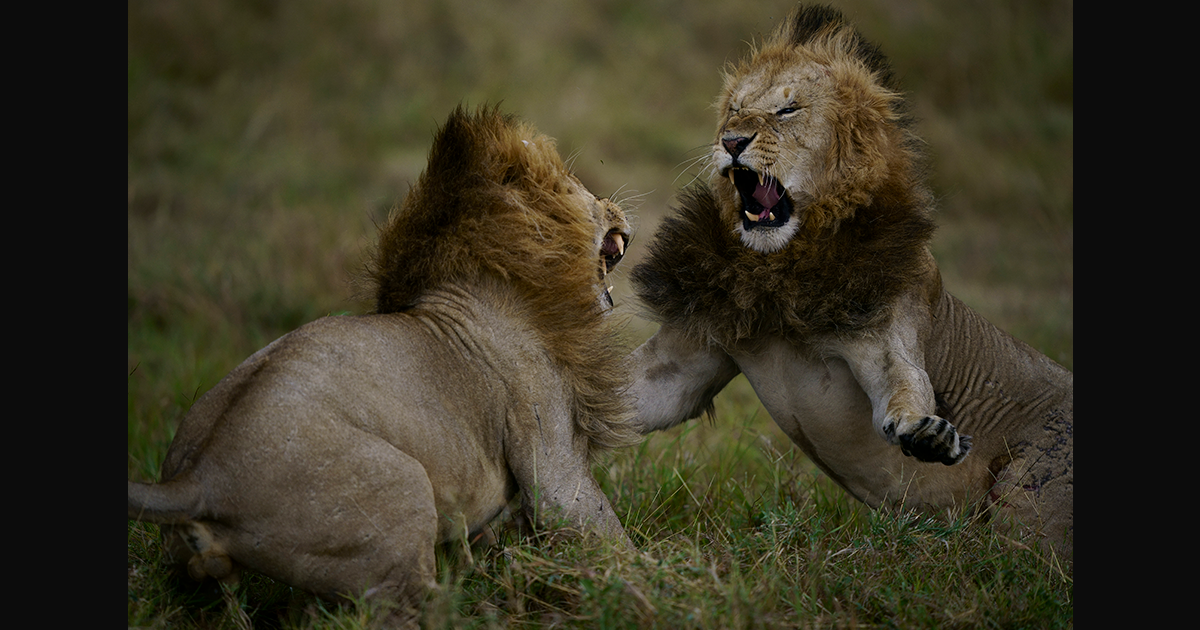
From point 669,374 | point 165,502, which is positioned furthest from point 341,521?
point 669,374

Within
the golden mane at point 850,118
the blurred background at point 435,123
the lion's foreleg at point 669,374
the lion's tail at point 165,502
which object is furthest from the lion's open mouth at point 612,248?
the blurred background at point 435,123

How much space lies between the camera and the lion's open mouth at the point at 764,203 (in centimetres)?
346

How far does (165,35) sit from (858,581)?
8.84 metres

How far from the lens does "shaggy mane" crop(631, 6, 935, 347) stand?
3.41 m

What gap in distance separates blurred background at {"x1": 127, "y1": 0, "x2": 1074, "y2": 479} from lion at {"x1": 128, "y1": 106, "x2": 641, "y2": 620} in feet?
8.99

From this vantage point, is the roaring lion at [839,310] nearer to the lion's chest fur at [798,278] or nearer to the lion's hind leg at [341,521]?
the lion's chest fur at [798,278]

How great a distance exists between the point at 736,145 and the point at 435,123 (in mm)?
3270

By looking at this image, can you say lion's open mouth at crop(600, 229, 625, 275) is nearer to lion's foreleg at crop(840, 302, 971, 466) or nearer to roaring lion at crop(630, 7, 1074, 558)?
roaring lion at crop(630, 7, 1074, 558)

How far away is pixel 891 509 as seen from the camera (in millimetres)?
3672

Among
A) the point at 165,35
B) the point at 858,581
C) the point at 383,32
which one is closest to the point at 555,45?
the point at 383,32

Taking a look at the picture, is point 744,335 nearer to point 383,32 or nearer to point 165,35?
point 165,35

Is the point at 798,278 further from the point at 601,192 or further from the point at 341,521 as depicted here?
the point at 601,192

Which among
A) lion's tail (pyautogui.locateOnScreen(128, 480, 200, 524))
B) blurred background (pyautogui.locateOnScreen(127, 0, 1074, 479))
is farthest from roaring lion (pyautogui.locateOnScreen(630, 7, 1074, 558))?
blurred background (pyautogui.locateOnScreen(127, 0, 1074, 479))

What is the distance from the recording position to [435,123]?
6.32 meters
